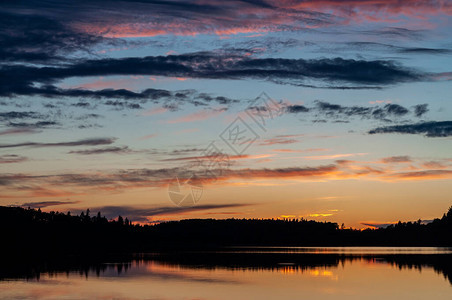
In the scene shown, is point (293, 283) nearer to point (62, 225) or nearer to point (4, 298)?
point (4, 298)

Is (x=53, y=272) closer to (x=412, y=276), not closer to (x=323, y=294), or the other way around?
(x=323, y=294)

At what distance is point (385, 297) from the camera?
45.8 meters

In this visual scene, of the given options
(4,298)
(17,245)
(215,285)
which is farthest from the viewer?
(17,245)

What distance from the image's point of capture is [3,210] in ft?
560

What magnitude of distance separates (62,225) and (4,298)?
145 metres

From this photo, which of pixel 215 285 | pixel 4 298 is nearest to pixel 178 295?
pixel 215 285

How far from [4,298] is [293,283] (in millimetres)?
26680

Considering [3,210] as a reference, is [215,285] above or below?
below

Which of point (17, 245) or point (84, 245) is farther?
point (84, 245)

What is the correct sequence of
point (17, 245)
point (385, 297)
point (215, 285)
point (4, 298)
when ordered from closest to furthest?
point (4, 298)
point (385, 297)
point (215, 285)
point (17, 245)

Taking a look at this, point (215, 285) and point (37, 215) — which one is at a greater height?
point (37, 215)

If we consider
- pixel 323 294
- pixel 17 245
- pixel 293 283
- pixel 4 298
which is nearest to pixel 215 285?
pixel 293 283

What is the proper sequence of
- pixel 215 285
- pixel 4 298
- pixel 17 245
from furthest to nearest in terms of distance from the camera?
pixel 17 245
pixel 215 285
pixel 4 298

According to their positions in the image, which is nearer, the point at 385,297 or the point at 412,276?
the point at 385,297
